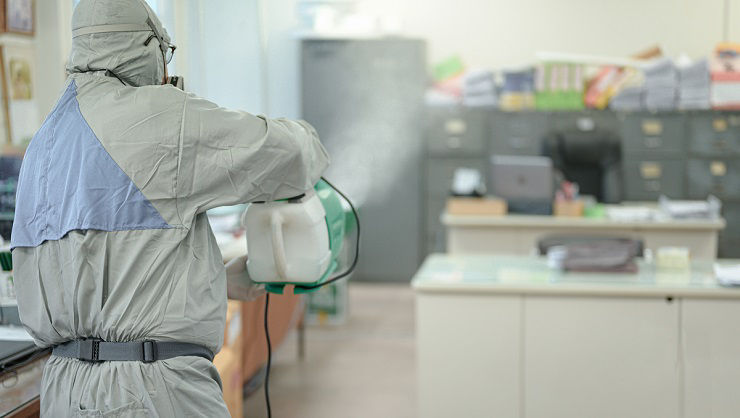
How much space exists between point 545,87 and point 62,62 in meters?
4.47

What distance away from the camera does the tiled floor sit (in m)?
3.61

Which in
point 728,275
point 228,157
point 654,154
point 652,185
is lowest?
point 652,185

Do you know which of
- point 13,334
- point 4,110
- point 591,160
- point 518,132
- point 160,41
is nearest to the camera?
point 160,41

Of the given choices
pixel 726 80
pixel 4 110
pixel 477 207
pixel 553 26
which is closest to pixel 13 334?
pixel 4 110

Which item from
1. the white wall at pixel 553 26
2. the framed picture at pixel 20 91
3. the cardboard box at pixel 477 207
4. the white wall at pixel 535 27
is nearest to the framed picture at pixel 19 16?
the framed picture at pixel 20 91

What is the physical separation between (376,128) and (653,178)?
2.24 m

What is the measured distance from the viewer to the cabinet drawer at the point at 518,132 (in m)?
6.38

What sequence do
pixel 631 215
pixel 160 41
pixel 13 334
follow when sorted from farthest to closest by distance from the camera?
pixel 631 215
pixel 13 334
pixel 160 41

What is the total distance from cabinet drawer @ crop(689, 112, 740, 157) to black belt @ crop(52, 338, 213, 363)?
5599 millimetres

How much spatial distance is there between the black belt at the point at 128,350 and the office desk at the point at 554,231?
3.10 m

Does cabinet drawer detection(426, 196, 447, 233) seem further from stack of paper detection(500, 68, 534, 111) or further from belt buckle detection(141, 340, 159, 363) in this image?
belt buckle detection(141, 340, 159, 363)

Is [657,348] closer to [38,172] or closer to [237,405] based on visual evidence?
[237,405]

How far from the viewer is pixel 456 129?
6.42m

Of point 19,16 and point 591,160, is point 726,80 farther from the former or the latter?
point 19,16
